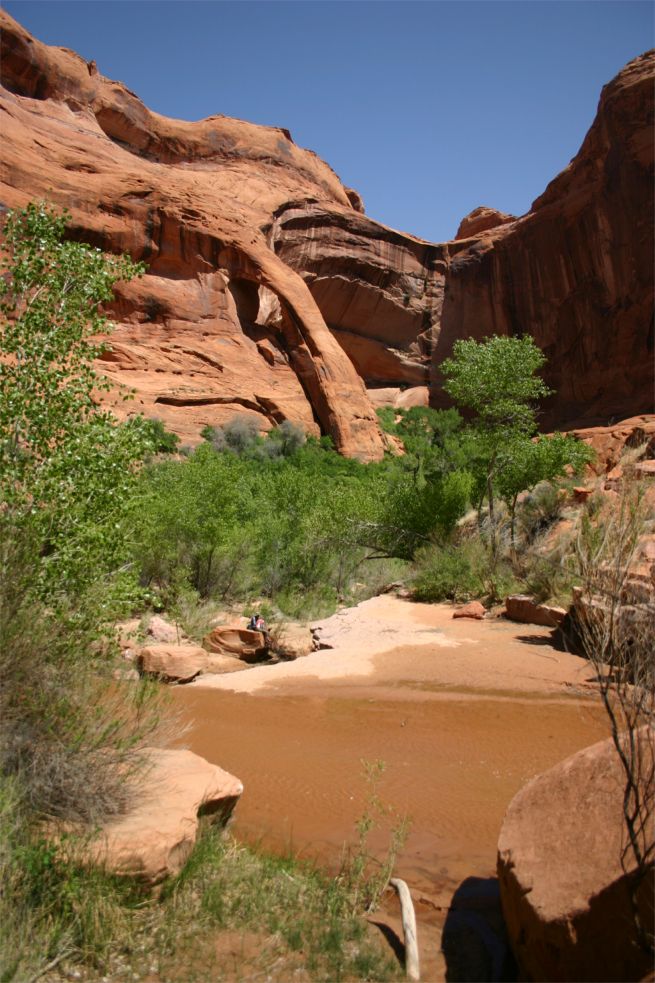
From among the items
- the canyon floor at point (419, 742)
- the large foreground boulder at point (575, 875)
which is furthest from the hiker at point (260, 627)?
the large foreground boulder at point (575, 875)

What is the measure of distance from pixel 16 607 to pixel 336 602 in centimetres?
1203

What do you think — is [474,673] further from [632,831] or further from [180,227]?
[180,227]

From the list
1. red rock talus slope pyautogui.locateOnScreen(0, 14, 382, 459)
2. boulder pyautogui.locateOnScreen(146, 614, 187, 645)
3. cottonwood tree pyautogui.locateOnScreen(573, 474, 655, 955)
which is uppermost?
red rock talus slope pyautogui.locateOnScreen(0, 14, 382, 459)

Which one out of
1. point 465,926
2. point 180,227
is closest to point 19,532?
point 465,926

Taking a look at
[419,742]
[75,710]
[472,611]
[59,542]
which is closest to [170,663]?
[419,742]

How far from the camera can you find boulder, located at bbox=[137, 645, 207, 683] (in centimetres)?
961

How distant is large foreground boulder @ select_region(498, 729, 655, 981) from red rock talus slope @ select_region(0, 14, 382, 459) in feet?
78.4

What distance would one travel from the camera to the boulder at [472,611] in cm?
1205

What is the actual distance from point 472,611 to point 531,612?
3.72 ft

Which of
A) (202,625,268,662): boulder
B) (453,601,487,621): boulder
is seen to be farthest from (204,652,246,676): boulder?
(453,601,487,621): boulder

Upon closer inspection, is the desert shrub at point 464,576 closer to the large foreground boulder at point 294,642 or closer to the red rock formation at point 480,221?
the large foreground boulder at point 294,642

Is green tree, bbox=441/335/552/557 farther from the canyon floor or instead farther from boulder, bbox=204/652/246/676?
boulder, bbox=204/652/246/676

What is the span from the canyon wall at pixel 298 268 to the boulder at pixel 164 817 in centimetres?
2136

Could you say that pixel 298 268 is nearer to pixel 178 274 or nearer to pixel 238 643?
pixel 178 274
